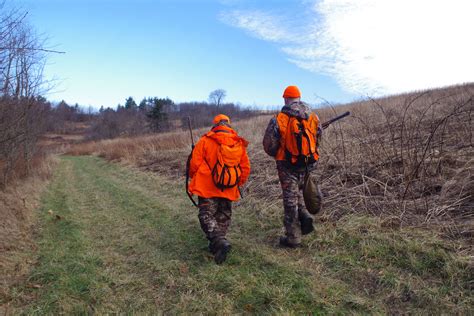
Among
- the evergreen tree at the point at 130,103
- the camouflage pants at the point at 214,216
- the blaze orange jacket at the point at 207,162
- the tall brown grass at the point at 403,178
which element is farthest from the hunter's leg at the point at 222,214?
the evergreen tree at the point at 130,103

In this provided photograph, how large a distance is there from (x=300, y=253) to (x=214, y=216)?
51.0 inches

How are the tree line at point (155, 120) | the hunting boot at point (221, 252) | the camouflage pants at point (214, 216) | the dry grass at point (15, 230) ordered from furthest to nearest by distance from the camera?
1. the tree line at point (155, 120)
2. the camouflage pants at point (214, 216)
3. the dry grass at point (15, 230)
4. the hunting boot at point (221, 252)

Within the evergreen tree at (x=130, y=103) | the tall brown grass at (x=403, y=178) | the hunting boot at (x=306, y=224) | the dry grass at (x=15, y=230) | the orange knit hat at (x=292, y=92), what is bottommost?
the dry grass at (x=15, y=230)

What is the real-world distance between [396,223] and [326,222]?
1007mm

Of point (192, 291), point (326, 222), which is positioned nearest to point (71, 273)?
point (192, 291)

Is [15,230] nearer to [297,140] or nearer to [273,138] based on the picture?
[273,138]

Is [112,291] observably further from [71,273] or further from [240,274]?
[240,274]

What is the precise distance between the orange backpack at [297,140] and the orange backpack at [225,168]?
67 cm

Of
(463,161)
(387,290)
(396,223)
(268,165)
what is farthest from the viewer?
(268,165)

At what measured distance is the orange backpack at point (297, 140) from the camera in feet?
13.6

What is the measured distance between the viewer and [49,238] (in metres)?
5.63

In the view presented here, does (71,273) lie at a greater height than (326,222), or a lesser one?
lesser

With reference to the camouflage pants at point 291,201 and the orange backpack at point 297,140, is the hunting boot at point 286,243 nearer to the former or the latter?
the camouflage pants at point 291,201

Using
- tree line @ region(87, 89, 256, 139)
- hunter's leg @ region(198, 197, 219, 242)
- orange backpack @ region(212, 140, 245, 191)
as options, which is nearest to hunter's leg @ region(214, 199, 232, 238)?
hunter's leg @ region(198, 197, 219, 242)
